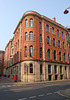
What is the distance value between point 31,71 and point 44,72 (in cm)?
387

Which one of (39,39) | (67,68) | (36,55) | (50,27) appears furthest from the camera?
(67,68)

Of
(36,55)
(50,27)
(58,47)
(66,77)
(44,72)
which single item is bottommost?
(66,77)

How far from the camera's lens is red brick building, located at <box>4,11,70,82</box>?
2341 cm

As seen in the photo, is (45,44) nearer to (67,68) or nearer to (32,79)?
(32,79)

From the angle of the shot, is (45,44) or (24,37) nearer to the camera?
(24,37)

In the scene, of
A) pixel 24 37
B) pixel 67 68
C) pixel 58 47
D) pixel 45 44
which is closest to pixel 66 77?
pixel 67 68

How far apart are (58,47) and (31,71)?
13.3 metres

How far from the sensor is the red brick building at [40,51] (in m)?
23.4

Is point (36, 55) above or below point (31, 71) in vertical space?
above

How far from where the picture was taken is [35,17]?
26359 millimetres

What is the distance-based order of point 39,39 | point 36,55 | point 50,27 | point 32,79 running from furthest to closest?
point 50,27, point 39,39, point 36,55, point 32,79

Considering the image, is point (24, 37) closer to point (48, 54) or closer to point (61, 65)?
point (48, 54)

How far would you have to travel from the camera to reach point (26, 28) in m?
25.7

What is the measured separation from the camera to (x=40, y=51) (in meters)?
26.1
